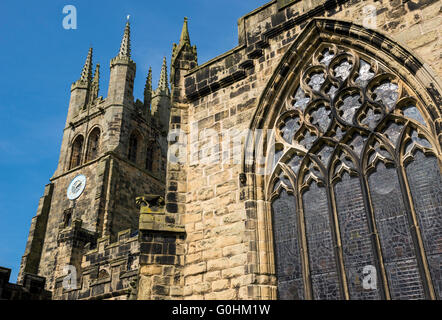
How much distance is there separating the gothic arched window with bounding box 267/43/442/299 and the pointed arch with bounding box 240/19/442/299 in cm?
2

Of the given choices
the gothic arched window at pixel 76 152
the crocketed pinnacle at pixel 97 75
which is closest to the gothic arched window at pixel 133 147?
the gothic arched window at pixel 76 152

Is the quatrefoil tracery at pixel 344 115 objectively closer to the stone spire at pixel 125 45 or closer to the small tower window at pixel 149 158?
the small tower window at pixel 149 158

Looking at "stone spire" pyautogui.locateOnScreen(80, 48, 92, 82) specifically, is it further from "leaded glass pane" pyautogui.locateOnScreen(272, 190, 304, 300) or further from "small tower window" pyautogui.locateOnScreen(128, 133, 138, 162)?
"leaded glass pane" pyautogui.locateOnScreen(272, 190, 304, 300)

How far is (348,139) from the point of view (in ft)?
23.7

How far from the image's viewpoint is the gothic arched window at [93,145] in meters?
28.6

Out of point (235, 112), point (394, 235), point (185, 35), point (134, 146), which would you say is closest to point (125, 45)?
point (134, 146)

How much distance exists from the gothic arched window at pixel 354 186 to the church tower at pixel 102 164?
17.5 m

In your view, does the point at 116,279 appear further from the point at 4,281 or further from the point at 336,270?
the point at 336,270

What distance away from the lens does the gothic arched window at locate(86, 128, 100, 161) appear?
28.6m

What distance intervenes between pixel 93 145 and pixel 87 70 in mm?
7509
